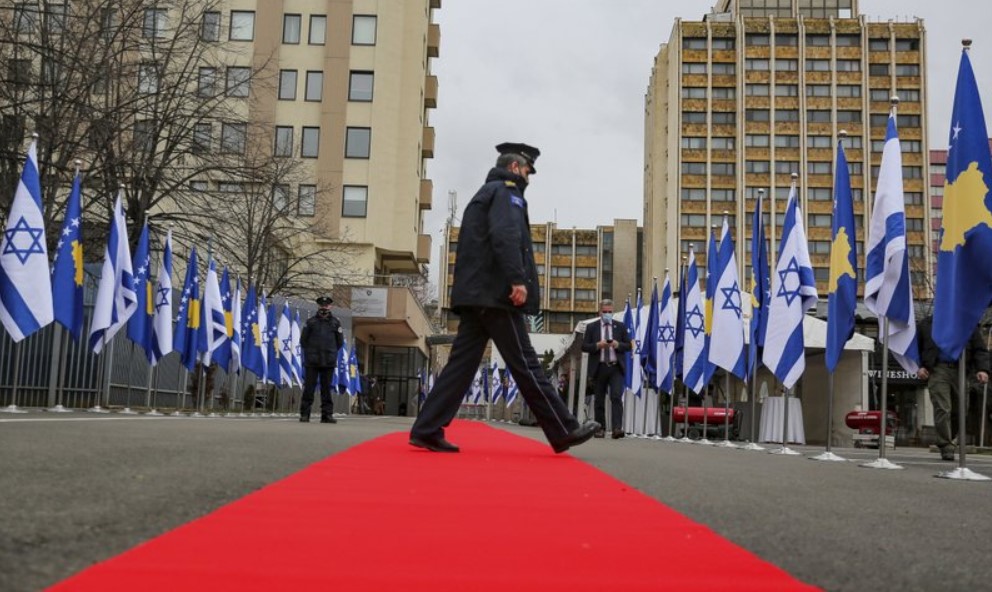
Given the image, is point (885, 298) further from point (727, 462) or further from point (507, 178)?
point (507, 178)

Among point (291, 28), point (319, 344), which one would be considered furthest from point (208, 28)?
point (291, 28)

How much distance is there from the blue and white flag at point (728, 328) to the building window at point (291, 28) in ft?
136

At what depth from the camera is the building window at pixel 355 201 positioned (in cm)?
5225

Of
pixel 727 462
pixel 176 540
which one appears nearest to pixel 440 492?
pixel 176 540

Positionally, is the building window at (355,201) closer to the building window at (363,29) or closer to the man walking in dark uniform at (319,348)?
the building window at (363,29)

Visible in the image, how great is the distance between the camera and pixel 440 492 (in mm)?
5047

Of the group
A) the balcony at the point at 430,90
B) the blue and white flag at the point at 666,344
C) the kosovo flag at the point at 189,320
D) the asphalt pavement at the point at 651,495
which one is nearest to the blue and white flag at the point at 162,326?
the kosovo flag at the point at 189,320

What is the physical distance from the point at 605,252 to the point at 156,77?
107799 millimetres

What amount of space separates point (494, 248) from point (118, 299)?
11634 mm

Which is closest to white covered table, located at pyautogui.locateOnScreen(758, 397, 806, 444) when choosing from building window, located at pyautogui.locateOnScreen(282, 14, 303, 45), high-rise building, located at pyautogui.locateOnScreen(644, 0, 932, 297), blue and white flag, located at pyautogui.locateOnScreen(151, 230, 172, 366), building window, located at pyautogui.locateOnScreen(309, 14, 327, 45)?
blue and white flag, located at pyautogui.locateOnScreen(151, 230, 172, 366)

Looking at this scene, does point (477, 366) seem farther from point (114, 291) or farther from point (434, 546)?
point (114, 291)

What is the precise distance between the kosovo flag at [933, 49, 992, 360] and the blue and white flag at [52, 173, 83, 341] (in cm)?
1195

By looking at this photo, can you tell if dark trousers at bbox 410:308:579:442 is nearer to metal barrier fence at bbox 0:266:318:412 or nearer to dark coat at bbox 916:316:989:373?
dark coat at bbox 916:316:989:373

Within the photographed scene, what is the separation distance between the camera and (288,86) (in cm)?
5319
